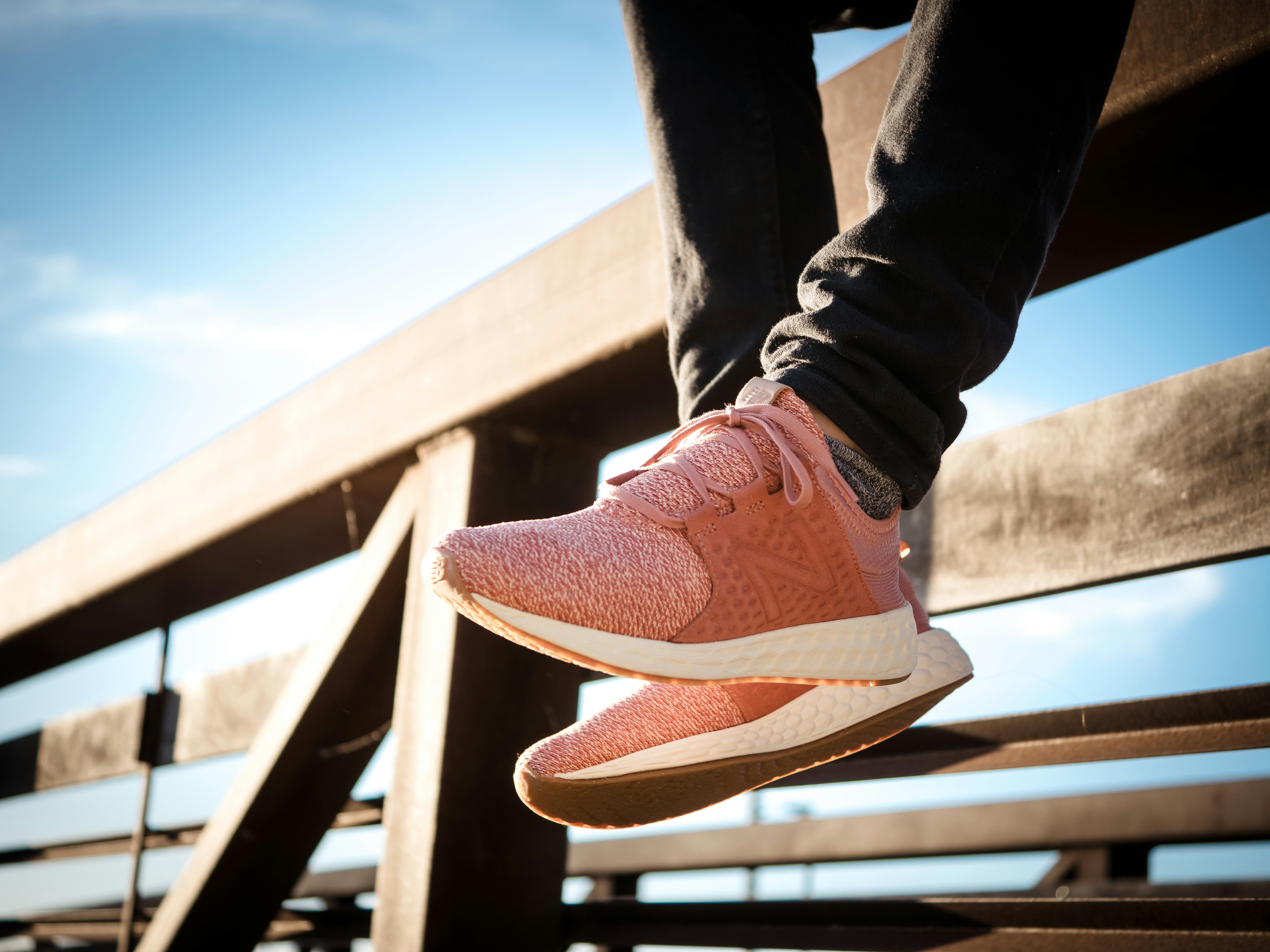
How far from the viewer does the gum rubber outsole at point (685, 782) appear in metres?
0.73

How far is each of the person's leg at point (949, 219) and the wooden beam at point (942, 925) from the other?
25.2 inches

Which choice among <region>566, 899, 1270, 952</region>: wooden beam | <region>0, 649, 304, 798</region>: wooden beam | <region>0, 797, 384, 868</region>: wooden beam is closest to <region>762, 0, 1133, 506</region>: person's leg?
<region>566, 899, 1270, 952</region>: wooden beam

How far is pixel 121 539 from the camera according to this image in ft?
8.42

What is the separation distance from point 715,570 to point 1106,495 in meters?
Result: 0.78

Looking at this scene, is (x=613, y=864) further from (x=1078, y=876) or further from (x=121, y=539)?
(x=121, y=539)

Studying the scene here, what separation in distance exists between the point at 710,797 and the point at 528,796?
19cm

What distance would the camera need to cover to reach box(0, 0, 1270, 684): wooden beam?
0.93m

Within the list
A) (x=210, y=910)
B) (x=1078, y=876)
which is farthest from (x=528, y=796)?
(x=1078, y=876)

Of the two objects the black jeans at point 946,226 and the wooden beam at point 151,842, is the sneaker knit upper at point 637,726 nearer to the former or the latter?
the black jeans at point 946,226

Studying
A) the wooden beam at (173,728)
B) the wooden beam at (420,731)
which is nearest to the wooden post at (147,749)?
the wooden beam at (173,728)

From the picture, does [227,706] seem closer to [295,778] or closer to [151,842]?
[151,842]

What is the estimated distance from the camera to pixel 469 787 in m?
1.47


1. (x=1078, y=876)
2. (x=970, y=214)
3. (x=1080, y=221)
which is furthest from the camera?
(x=1078, y=876)

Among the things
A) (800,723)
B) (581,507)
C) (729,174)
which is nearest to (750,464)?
(800,723)
